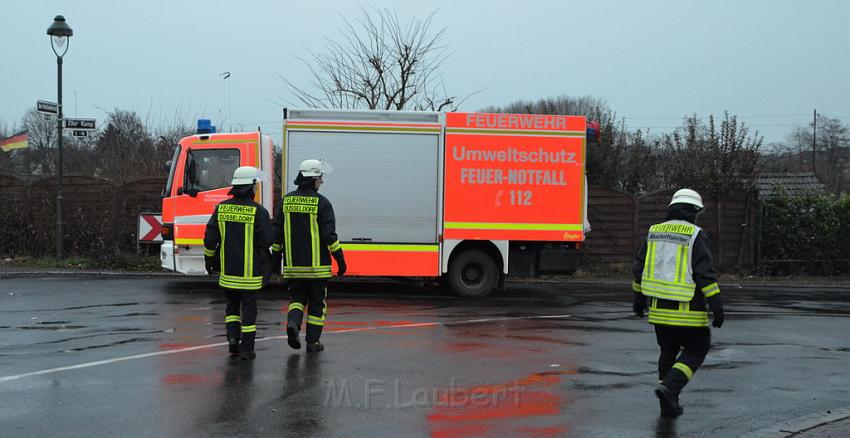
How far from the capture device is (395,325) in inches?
418

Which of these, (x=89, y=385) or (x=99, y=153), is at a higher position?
(x=99, y=153)

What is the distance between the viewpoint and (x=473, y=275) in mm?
14352

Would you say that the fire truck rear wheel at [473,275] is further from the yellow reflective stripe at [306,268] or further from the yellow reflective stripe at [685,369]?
the yellow reflective stripe at [685,369]

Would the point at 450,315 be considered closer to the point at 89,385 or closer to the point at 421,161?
the point at 421,161

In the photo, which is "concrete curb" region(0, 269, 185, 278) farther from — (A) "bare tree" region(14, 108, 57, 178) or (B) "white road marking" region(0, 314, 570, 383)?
(A) "bare tree" region(14, 108, 57, 178)

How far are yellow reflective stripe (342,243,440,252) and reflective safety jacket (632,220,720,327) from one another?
25.6 feet

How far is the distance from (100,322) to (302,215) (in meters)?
3.71

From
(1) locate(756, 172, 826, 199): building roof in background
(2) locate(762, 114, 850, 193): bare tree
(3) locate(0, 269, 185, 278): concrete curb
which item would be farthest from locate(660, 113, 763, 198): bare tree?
(2) locate(762, 114, 850, 193): bare tree

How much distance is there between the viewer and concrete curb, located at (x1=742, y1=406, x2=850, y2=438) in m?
5.92

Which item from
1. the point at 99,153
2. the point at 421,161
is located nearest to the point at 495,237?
the point at 421,161

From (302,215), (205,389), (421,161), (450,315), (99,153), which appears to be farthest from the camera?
(99,153)

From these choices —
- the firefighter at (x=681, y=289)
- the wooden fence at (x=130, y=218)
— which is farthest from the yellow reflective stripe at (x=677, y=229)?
the wooden fence at (x=130, y=218)

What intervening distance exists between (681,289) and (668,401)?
31.0 inches

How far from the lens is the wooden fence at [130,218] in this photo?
1956cm
